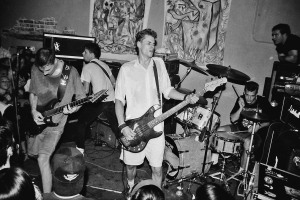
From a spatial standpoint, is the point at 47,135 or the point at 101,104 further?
the point at 101,104

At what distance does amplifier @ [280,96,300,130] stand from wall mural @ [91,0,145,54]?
408 cm

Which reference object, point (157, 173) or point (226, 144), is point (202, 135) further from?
point (157, 173)

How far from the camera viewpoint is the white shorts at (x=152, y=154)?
3.40 metres

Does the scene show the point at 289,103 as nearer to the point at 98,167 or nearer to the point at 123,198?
the point at 123,198

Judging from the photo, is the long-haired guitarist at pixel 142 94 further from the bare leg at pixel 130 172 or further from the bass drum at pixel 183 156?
the bass drum at pixel 183 156

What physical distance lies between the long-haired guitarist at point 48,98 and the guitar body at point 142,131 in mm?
861

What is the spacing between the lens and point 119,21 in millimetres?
6816

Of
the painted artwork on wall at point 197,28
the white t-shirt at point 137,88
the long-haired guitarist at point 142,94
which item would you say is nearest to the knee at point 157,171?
the long-haired guitarist at point 142,94

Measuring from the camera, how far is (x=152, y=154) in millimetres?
3422

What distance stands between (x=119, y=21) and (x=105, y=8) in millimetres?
495

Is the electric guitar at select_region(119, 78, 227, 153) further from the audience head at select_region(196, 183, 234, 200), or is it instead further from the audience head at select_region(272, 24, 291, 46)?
the audience head at select_region(272, 24, 291, 46)

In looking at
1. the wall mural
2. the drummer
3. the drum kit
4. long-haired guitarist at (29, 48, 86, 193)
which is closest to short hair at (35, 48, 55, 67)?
long-haired guitarist at (29, 48, 86, 193)

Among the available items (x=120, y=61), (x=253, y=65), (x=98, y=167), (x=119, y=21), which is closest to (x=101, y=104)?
(x=98, y=167)

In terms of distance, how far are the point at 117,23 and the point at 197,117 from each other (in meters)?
3.51
